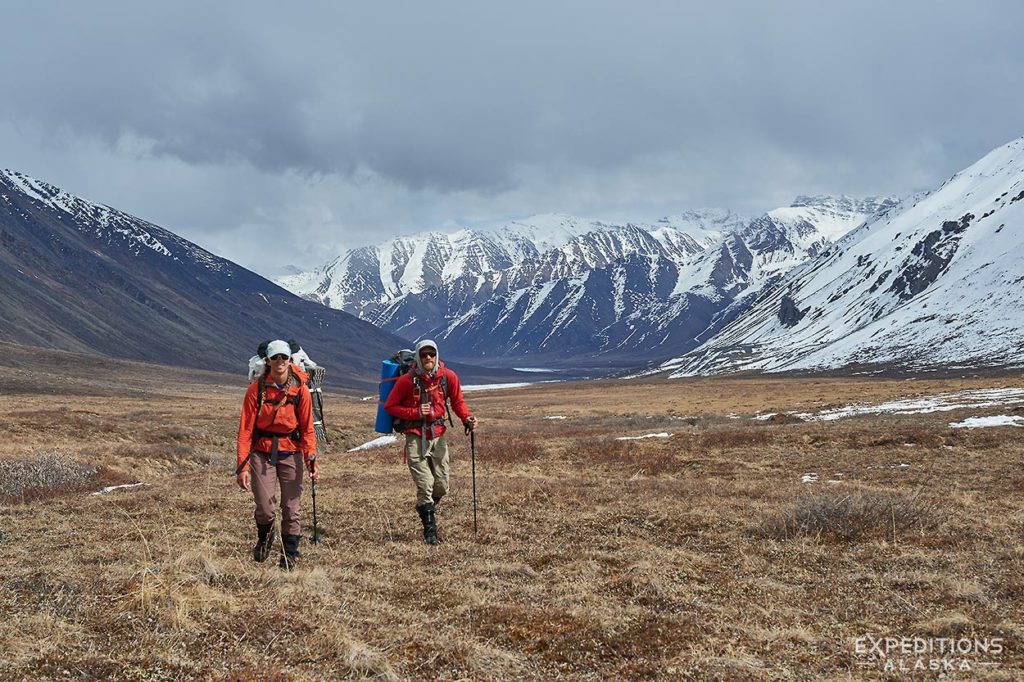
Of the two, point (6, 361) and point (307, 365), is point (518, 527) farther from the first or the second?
point (6, 361)

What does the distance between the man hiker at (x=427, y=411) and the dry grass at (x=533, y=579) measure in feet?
3.75

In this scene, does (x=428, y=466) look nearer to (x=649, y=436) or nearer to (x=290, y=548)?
(x=290, y=548)

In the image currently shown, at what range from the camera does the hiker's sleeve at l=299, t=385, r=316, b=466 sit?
33.2ft

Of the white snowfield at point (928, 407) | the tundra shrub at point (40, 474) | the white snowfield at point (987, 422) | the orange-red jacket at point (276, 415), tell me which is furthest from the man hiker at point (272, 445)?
the white snowfield at point (928, 407)

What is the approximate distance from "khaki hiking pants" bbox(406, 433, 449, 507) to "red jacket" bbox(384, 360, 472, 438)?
18 cm

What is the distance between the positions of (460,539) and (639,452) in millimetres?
13544

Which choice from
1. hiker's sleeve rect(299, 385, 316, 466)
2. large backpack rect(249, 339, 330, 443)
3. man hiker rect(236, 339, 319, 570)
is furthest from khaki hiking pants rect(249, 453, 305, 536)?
large backpack rect(249, 339, 330, 443)

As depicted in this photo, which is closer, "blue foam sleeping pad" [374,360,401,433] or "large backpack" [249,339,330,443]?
"large backpack" [249,339,330,443]

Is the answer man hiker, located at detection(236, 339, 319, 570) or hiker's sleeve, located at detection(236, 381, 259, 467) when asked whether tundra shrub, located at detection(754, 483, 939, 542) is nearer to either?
man hiker, located at detection(236, 339, 319, 570)

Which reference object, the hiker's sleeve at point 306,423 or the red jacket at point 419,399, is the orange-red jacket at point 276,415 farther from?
the red jacket at point 419,399

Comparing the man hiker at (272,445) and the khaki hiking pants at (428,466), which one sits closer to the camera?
the man hiker at (272,445)

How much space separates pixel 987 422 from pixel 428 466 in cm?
2276

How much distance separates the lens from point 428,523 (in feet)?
37.2

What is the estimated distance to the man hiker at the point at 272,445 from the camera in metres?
9.80
